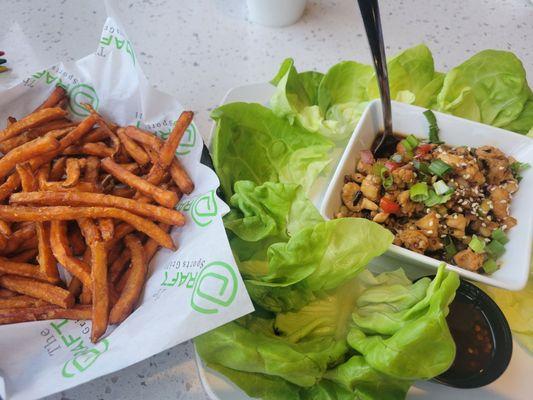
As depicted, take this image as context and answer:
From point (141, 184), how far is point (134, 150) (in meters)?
0.18

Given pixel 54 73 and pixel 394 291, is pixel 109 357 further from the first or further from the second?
pixel 54 73

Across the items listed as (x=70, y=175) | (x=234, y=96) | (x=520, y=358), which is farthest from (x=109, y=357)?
(x=520, y=358)

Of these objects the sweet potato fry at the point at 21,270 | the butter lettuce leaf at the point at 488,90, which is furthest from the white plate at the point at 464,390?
the butter lettuce leaf at the point at 488,90

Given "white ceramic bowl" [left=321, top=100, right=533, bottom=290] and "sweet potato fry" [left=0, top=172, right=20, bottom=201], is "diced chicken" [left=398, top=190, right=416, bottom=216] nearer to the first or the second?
"white ceramic bowl" [left=321, top=100, right=533, bottom=290]

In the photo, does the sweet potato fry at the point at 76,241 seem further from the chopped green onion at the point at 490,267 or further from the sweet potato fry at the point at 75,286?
the chopped green onion at the point at 490,267

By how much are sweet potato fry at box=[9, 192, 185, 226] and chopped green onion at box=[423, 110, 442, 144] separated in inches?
35.8

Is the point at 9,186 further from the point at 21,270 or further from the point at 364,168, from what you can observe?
the point at 364,168

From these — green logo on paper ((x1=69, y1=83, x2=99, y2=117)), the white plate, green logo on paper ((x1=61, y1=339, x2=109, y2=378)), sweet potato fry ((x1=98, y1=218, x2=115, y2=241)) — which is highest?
green logo on paper ((x1=69, y1=83, x2=99, y2=117))

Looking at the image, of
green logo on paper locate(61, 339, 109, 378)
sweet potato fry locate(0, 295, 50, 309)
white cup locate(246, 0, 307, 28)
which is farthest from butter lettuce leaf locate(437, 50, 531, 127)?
sweet potato fry locate(0, 295, 50, 309)

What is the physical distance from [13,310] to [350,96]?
1388 millimetres

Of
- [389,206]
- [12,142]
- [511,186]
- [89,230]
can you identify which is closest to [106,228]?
[89,230]

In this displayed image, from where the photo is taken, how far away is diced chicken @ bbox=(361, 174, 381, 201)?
1.49 m

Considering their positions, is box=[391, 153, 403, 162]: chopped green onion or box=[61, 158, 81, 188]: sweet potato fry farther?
box=[391, 153, 403, 162]: chopped green onion

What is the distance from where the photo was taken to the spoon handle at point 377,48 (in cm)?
138
